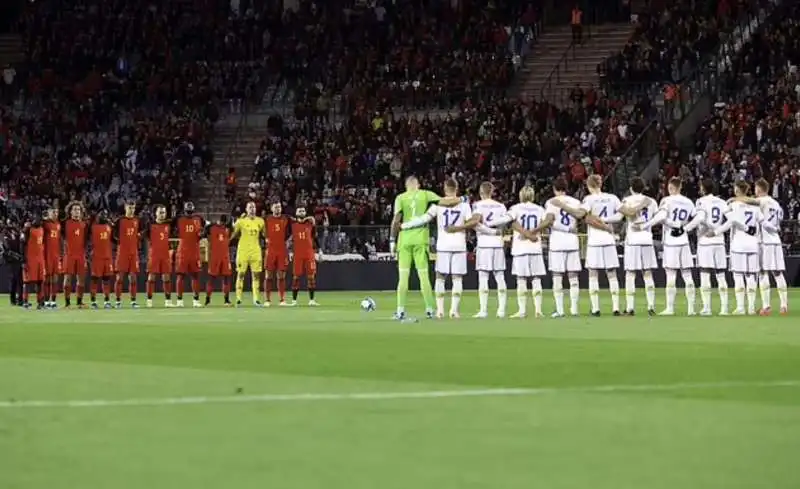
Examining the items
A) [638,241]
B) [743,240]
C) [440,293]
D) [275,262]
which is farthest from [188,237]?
[743,240]

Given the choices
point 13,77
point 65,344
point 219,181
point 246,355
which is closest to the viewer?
point 246,355

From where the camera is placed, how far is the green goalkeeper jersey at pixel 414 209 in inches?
973

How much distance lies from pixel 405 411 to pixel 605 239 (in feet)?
54.0

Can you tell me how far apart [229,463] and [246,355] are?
9.11m

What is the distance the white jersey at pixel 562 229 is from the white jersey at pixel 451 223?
148cm

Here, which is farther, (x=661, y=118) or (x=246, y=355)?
(x=661, y=118)

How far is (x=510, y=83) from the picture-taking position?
5572 centimetres

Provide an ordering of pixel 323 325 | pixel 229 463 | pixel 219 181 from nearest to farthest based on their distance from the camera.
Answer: pixel 229 463, pixel 323 325, pixel 219 181

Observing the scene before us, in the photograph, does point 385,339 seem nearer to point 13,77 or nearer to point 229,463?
point 229,463

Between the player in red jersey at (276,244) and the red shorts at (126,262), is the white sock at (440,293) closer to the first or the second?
the player in red jersey at (276,244)

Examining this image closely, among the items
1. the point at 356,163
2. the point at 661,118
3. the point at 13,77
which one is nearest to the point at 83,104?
the point at 13,77

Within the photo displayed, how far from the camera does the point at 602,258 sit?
27.0m

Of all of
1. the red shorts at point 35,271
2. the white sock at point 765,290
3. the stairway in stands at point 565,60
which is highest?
the stairway in stands at point 565,60

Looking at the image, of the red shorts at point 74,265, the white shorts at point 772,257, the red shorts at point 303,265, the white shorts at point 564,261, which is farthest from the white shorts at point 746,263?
the red shorts at point 74,265
